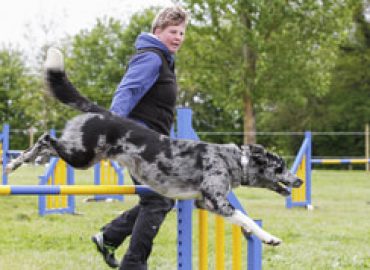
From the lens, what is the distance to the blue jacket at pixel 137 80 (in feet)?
10.2

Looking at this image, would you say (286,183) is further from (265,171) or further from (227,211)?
(227,211)

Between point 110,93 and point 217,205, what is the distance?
2984 cm

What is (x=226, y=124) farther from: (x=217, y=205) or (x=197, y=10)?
(x=217, y=205)

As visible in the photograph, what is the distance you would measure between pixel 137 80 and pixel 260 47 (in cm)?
1868

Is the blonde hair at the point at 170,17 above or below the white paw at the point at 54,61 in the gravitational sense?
above

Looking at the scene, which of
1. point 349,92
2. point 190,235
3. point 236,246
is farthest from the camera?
point 349,92

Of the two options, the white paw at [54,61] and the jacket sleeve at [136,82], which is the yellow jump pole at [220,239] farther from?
the white paw at [54,61]

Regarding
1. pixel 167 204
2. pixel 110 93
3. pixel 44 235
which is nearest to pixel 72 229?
pixel 44 235

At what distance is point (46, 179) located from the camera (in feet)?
25.1

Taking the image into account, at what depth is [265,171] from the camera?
10.0 feet

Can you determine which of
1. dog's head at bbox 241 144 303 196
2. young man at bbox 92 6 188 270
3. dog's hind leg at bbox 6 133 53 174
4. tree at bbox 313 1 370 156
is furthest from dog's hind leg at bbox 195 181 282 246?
tree at bbox 313 1 370 156

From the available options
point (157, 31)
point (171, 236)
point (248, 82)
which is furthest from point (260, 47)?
point (157, 31)

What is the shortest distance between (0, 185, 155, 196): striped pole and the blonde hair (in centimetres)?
81

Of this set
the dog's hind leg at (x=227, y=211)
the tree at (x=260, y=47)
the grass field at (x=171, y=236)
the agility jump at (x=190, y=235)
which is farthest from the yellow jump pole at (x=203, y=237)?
the tree at (x=260, y=47)
